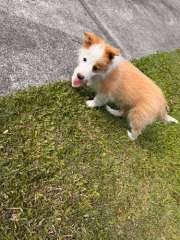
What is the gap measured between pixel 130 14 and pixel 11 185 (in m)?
4.02

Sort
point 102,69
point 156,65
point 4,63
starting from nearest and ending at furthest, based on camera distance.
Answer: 1. point 102,69
2. point 4,63
3. point 156,65

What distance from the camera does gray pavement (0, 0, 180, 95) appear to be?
480 cm

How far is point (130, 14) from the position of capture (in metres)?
6.87

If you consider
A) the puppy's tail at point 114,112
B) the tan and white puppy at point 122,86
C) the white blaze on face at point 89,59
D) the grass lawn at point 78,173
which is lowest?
the grass lawn at point 78,173

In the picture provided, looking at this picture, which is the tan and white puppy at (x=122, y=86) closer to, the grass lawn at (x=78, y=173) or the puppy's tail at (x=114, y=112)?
the puppy's tail at (x=114, y=112)

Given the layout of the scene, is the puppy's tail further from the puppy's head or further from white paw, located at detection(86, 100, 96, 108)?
the puppy's head

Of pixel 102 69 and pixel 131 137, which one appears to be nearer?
pixel 102 69

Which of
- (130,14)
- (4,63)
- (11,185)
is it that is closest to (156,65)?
(130,14)

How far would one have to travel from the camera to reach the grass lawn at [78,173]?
378cm

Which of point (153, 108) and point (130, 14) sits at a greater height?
point (153, 108)

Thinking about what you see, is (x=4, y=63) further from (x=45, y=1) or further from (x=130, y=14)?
(x=130, y=14)

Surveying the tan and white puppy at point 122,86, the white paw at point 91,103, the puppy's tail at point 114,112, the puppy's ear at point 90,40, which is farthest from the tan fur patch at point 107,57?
the puppy's tail at point 114,112

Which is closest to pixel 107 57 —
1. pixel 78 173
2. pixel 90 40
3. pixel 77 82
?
pixel 90 40

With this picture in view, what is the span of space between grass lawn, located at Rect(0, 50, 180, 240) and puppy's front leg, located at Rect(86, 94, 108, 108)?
0.07 m
